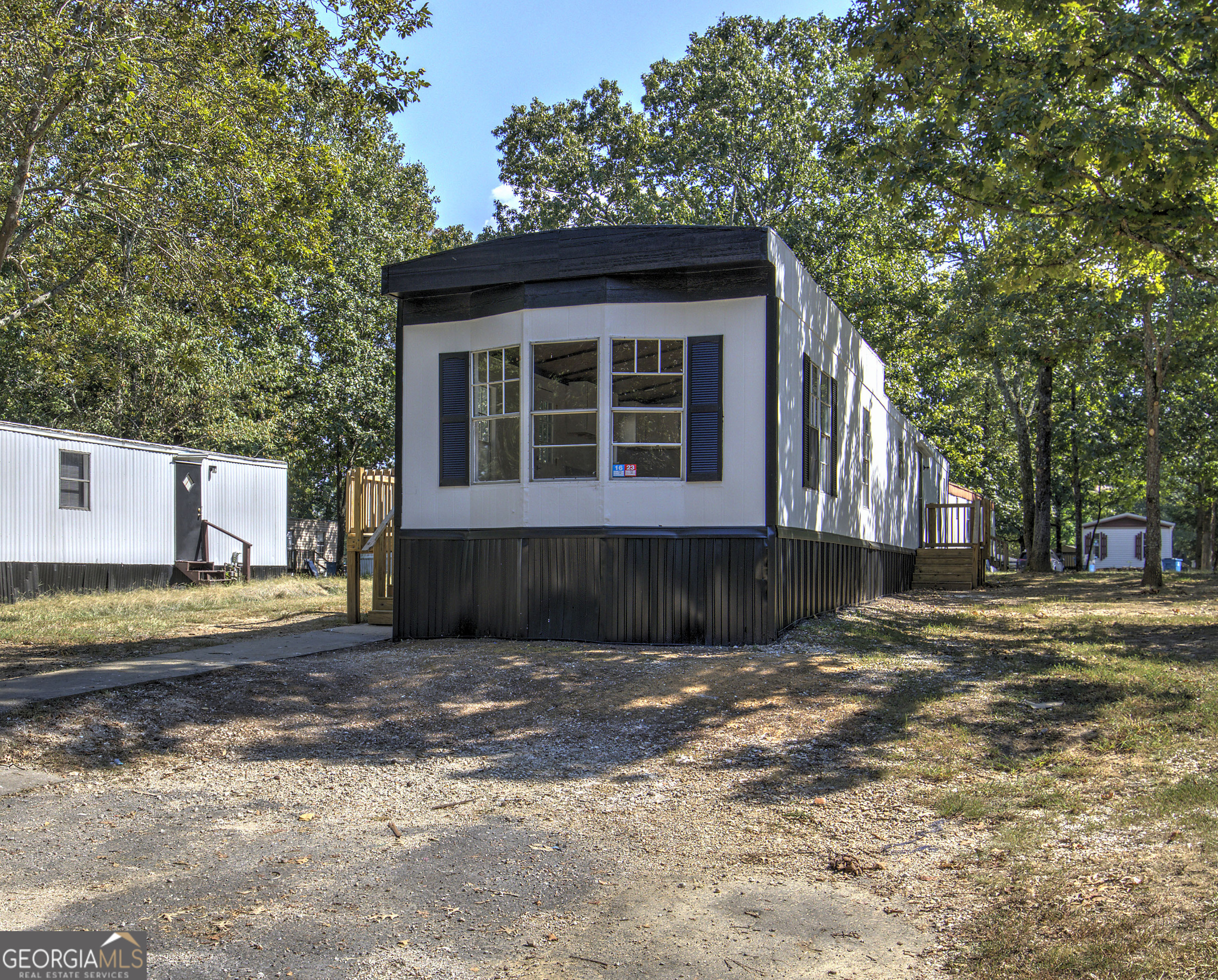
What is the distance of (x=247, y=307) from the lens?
86.7ft

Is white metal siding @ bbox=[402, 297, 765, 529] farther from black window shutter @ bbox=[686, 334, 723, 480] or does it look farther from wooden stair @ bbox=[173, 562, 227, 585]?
wooden stair @ bbox=[173, 562, 227, 585]

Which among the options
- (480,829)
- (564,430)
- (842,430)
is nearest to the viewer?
(480,829)

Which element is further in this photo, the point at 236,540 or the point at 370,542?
the point at 236,540

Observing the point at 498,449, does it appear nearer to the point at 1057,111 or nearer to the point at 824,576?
the point at 824,576

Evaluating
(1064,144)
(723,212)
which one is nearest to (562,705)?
(1064,144)

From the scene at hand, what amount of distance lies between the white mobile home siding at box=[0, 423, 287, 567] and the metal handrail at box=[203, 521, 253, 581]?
0.17 meters

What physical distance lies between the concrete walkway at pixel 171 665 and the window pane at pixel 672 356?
14.4 ft

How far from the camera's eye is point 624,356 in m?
9.93

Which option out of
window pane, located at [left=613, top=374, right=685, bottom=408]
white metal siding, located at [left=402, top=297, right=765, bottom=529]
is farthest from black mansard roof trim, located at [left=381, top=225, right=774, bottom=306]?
window pane, located at [left=613, top=374, right=685, bottom=408]

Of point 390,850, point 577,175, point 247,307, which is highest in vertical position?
point 577,175

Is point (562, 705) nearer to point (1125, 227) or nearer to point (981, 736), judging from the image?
point (981, 736)

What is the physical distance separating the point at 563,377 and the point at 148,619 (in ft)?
23.9

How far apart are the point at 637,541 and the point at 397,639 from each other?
9.83ft

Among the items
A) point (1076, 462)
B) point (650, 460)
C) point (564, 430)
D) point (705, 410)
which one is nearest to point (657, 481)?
point (650, 460)
